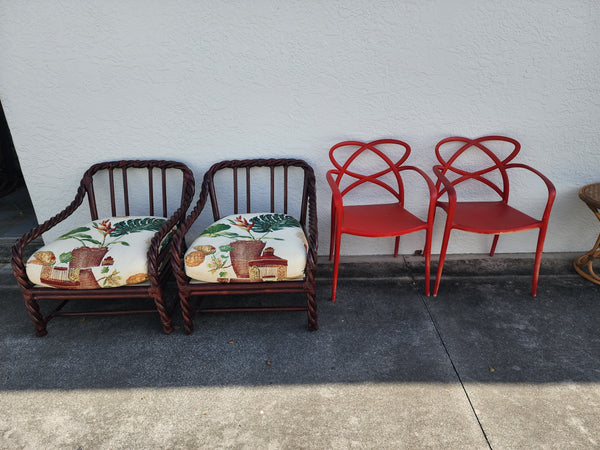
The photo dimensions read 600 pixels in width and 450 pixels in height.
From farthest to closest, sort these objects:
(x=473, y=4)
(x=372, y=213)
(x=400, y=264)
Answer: (x=400, y=264) → (x=372, y=213) → (x=473, y=4)

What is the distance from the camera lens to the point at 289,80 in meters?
2.31

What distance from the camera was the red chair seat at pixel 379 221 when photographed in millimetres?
2121

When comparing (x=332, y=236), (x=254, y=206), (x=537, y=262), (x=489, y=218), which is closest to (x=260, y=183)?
(x=254, y=206)

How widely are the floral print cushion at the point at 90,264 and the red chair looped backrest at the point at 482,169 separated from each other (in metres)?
1.96

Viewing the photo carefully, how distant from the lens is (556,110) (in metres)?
2.42

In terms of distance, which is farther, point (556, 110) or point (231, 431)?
point (556, 110)

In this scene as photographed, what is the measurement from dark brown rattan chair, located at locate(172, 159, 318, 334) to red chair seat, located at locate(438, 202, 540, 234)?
3.02ft

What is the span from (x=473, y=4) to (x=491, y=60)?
35 centimetres

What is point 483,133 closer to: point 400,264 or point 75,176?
point 400,264

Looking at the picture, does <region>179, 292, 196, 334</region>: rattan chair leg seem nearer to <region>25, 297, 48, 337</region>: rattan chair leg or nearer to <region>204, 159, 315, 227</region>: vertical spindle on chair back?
<region>204, 159, 315, 227</region>: vertical spindle on chair back

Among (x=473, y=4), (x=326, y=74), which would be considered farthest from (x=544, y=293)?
(x=326, y=74)

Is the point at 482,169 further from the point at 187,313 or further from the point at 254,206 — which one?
the point at 187,313

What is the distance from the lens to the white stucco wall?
85.6 inches

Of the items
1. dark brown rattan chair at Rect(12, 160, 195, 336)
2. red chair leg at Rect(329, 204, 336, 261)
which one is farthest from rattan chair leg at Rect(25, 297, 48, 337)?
red chair leg at Rect(329, 204, 336, 261)
